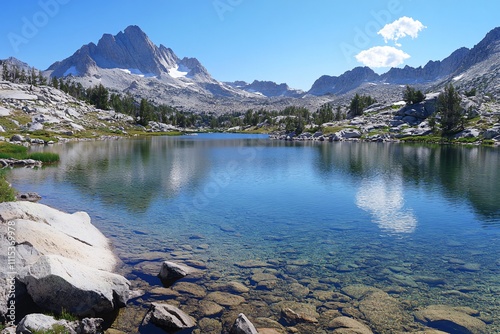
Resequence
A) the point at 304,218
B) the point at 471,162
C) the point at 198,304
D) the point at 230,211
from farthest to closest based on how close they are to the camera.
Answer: the point at 471,162, the point at 230,211, the point at 304,218, the point at 198,304

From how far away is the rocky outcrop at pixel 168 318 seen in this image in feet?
47.5

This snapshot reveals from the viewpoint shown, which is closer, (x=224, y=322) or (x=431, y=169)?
(x=224, y=322)

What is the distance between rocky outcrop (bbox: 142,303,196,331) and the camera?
14484 millimetres

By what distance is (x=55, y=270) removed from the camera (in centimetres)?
1448

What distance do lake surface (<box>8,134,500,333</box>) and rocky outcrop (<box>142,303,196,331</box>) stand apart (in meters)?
0.79

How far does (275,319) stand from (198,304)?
12.7 ft

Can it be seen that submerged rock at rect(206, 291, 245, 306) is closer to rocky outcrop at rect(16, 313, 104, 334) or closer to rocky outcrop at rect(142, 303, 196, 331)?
rocky outcrop at rect(142, 303, 196, 331)

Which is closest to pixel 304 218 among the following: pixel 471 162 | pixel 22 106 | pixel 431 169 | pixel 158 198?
pixel 158 198

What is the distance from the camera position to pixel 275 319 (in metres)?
15.6

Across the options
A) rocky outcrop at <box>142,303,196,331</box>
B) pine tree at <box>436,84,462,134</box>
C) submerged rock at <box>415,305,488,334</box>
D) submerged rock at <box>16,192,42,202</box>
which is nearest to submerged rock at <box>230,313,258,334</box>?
rocky outcrop at <box>142,303,196,331</box>

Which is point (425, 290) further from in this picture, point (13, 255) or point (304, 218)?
point (13, 255)

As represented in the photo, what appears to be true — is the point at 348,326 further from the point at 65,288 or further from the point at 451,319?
the point at 65,288

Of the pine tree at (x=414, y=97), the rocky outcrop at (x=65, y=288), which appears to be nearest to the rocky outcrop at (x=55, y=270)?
the rocky outcrop at (x=65, y=288)

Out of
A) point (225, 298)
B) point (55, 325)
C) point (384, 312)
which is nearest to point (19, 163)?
point (55, 325)
